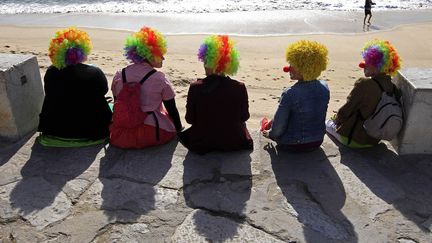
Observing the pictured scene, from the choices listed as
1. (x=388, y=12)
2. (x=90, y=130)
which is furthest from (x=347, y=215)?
(x=388, y=12)

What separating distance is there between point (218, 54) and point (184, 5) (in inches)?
566

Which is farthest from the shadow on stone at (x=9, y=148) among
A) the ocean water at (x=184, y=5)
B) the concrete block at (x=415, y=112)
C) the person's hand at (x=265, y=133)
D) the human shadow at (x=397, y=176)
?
the ocean water at (x=184, y=5)

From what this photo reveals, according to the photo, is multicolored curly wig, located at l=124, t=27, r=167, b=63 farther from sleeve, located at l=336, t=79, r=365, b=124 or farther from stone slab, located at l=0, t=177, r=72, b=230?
sleeve, located at l=336, t=79, r=365, b=124

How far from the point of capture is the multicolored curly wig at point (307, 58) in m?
3.83

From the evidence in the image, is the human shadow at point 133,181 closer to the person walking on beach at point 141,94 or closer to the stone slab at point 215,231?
the person walking on beach at point 141,94

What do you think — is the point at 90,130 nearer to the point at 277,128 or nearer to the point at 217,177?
the point at 217,177

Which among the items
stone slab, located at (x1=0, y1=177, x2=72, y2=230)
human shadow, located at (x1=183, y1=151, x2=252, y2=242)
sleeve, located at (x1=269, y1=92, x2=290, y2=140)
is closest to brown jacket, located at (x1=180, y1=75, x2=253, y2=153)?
human shadow, located at (x1=183, y1=151, x2=252, y2=242)

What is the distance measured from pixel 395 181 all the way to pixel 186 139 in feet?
6.38

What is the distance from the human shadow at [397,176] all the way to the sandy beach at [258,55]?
6.88ft

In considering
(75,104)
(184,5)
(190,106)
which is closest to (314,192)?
(190,106)

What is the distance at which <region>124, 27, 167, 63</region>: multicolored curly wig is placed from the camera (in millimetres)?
4105

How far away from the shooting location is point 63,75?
4.09m

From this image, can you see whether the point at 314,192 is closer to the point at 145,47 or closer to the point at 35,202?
the point at 145,47

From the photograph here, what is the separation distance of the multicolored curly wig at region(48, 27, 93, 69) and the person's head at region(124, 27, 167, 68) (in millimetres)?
439
